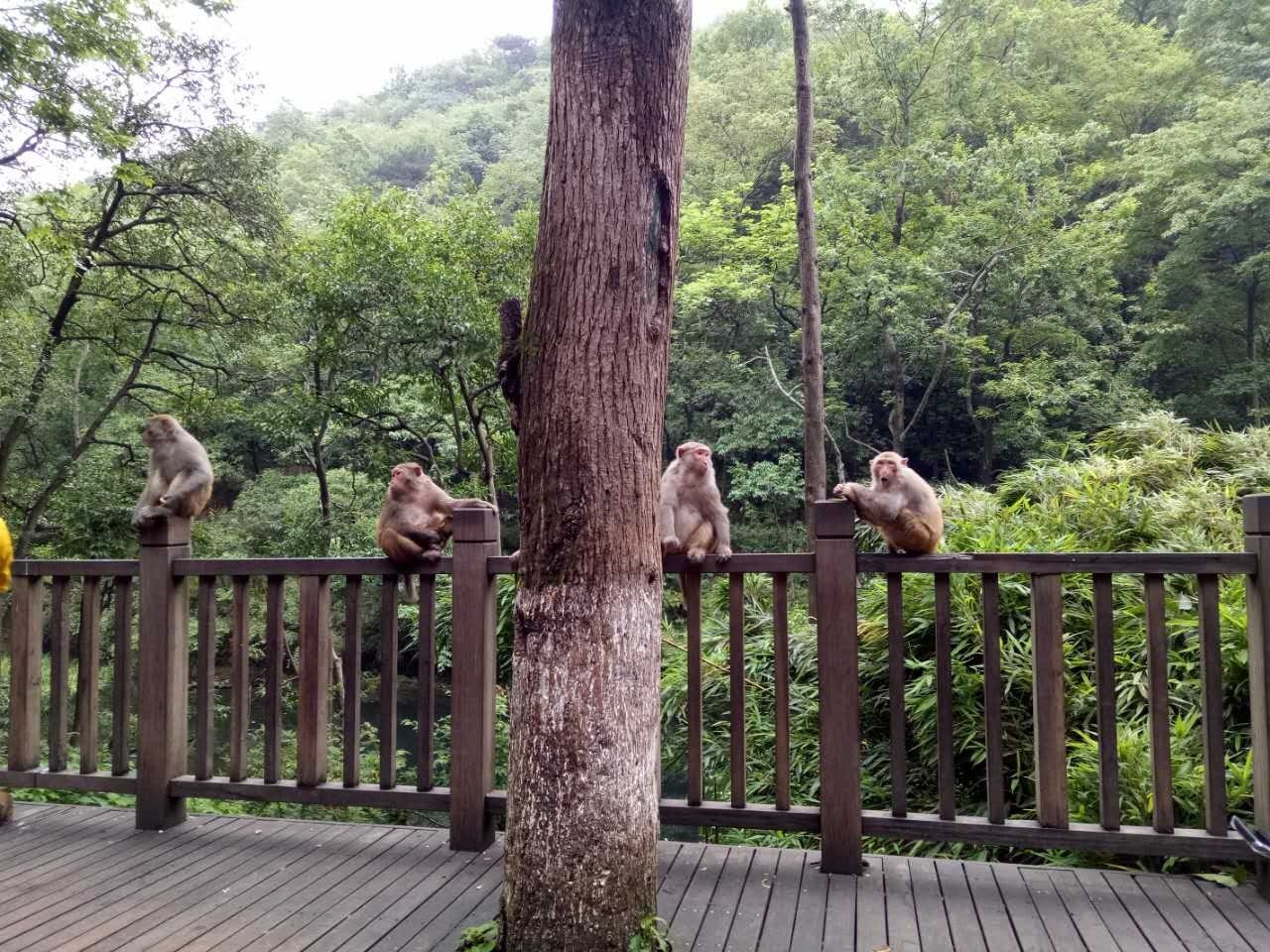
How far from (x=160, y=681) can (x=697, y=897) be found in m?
2.28

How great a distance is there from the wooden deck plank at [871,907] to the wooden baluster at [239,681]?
2.33 meters

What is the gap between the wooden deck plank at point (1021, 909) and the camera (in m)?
2.30

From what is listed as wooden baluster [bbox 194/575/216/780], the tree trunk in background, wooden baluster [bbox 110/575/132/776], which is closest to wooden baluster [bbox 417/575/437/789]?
wooden baluster [bbox 194/575/216/780]

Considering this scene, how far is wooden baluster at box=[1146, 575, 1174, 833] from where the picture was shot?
8.78 ft

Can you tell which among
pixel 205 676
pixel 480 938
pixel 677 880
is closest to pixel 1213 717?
pixel 677 880

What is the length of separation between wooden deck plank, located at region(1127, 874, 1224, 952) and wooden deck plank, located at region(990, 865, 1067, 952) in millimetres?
290


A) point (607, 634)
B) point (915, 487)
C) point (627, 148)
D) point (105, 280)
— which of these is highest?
point (105, 280)

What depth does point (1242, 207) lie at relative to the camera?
42.0 ft

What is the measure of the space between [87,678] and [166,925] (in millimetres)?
1504

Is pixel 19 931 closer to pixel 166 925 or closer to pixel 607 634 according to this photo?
pixel 166 925

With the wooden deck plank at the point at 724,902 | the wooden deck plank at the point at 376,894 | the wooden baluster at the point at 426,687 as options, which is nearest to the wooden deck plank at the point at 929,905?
the wooden deck plank at the point at 724,902

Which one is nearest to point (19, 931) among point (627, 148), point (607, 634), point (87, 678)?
point (87, 678)

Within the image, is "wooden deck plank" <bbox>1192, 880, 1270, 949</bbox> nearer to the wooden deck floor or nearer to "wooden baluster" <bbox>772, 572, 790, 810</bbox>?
the wooden deck floor

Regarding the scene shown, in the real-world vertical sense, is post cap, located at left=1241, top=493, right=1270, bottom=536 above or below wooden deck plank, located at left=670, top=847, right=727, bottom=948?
above
